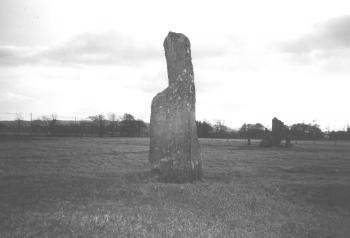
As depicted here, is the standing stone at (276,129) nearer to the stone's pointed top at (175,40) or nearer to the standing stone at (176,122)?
the standing stone at (176,122)

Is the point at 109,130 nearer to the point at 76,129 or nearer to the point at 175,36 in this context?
the point at 76,129

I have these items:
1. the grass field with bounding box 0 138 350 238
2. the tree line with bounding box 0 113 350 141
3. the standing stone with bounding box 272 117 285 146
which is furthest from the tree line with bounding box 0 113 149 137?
the grass field with bounding box 0 138 350 238

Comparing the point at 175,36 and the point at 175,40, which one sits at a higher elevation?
the point at 175,36

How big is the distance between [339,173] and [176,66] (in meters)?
9.35

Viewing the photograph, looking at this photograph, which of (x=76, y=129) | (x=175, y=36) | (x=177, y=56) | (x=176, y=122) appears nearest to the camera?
(x=176, y=122)

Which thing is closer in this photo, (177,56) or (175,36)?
(177,56)

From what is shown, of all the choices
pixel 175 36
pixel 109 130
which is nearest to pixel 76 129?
pixel 109 130

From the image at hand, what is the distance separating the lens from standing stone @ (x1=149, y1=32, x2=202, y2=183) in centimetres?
1184

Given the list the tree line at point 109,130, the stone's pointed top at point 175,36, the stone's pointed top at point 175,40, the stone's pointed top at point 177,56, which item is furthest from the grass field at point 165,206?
the tree line at point 109,130

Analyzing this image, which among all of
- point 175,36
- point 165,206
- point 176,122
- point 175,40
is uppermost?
point 175,36

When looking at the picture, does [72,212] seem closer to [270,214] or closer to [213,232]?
[213,232]

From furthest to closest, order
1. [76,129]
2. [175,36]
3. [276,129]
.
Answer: [76,129]
[276,129]
[175,36]

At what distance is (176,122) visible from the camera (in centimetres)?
1198

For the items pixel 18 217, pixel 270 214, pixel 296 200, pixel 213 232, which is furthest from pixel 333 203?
pixel 18 217
